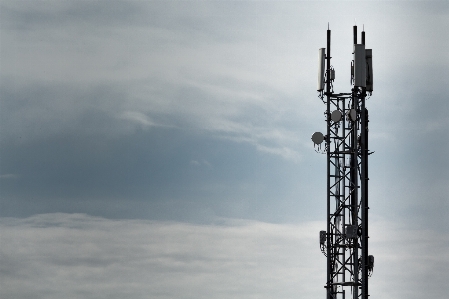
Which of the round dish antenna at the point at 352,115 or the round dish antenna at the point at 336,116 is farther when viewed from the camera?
the round dish antenna at the point at 336,116

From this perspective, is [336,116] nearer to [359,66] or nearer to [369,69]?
[359,66]

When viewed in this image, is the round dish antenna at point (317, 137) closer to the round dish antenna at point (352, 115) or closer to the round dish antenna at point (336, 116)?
the round dish antenna at point (336, 116)

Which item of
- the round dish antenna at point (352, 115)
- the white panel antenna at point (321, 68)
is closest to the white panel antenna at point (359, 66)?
the round dish antenna at point (352, 115)

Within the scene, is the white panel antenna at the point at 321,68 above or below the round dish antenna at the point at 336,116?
above

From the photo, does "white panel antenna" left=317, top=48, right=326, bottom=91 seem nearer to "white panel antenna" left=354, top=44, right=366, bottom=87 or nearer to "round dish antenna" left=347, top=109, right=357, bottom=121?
"white panel antenna" left=354, top=44, right=366, bottom=87

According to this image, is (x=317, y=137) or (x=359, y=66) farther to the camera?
(x=317, y=137)

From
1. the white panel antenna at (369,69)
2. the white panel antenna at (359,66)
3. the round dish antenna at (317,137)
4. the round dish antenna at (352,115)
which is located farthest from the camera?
the white panel antenna at (369,69)

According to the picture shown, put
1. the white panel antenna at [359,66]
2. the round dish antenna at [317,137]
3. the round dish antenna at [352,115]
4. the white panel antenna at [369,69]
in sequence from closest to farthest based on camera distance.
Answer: the round dish antenna at [352,115]
the white panel antenna at [359,66]
the round dish antenna at [317,137]
the white panel antenna at [369,69]

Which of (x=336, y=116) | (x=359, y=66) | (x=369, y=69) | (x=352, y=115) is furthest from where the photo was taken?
(x=369, y=69)

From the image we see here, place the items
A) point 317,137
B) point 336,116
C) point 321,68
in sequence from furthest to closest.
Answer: point 321,68 → point 317,137 → point 336,116

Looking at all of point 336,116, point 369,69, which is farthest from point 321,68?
point 336,116

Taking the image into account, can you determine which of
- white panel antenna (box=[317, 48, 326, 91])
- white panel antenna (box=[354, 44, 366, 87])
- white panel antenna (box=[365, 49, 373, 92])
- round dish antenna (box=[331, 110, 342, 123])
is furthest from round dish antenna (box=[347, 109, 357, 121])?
white panel antenna (box=[317, 48, 326, 91])

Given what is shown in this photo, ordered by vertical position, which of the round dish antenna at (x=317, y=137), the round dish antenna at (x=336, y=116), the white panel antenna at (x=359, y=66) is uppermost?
the white panel antenna at (x=359, y=66)

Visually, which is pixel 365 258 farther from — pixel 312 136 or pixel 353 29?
pixel 353 29
